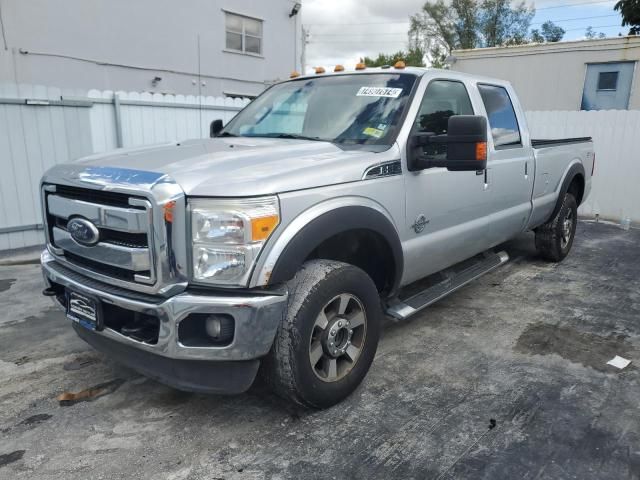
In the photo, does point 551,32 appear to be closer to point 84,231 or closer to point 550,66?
point 550,66

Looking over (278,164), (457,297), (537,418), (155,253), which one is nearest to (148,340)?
(155,253)

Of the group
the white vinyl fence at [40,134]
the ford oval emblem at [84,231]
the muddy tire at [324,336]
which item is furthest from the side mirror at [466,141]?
the white vinyl fence at [40,134]

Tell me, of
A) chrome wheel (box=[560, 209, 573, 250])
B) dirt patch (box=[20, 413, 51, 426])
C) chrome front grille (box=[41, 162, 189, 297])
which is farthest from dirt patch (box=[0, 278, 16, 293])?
chrome wheel (box=[560, 209, 573, 250])

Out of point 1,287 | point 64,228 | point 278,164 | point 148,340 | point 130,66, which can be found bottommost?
point 1,287

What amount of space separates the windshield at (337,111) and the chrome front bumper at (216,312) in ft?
4.56

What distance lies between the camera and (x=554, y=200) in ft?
18.6

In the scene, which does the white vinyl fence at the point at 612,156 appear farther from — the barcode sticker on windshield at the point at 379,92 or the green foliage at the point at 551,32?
the green foliage at the point at 551,32

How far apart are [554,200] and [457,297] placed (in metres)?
1.80

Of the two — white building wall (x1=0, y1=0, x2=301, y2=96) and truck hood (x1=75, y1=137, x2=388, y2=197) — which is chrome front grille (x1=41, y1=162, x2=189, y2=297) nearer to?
truck hood (x1=75, y1=137, x2=388, y2=197)

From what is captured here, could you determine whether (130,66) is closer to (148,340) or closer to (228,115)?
(228,115)

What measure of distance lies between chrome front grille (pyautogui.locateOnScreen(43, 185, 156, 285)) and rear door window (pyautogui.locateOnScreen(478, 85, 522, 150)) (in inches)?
122

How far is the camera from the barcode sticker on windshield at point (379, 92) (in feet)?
11.6

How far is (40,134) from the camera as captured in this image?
6.56 meters

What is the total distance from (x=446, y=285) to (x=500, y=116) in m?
1.70
